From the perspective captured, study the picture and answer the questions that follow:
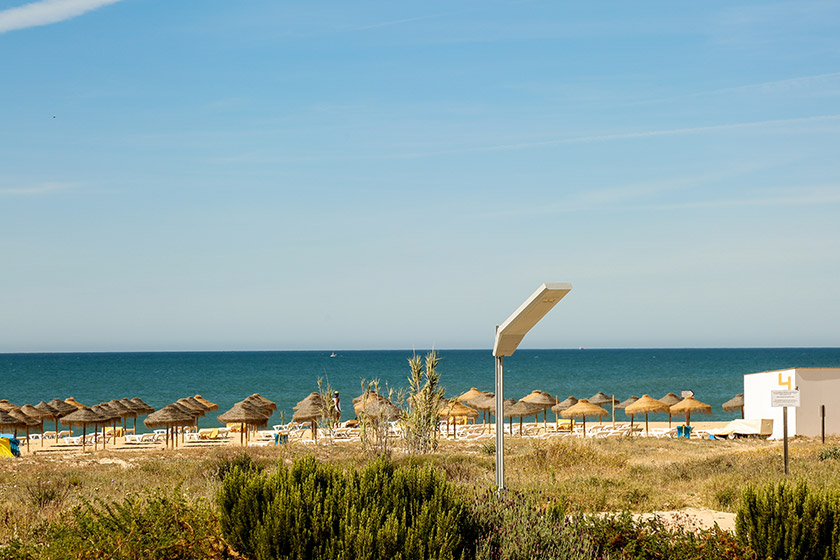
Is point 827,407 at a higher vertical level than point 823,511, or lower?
lower

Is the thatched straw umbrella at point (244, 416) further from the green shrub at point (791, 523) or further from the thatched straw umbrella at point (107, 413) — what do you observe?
the green shrub at point (791, 523)

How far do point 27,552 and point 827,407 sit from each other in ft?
81.8

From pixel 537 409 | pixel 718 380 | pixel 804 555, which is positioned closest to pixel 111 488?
pixel 804 555

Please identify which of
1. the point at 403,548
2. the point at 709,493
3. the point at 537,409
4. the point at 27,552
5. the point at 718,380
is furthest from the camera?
the point at 718,380

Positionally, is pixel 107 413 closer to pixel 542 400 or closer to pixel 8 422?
pixel 8 422

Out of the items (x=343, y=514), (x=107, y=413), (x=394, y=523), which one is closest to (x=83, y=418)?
(x=107, y=413)

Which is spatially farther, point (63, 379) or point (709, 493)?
point (63, 379)

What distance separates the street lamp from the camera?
6.36 m

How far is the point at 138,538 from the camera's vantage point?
564 centimetres

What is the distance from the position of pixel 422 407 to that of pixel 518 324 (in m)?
10.2

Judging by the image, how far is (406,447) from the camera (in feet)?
57.4

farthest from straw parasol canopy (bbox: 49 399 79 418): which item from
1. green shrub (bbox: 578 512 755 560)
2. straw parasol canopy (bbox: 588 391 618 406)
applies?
green shrub (bbox: 578 512 755 560)

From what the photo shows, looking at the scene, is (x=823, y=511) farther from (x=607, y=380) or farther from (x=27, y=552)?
(x=607, y=380)

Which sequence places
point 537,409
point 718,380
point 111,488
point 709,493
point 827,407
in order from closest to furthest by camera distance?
point 709,493, point 111,488, point 827,407, point 537,409, point 718,380
